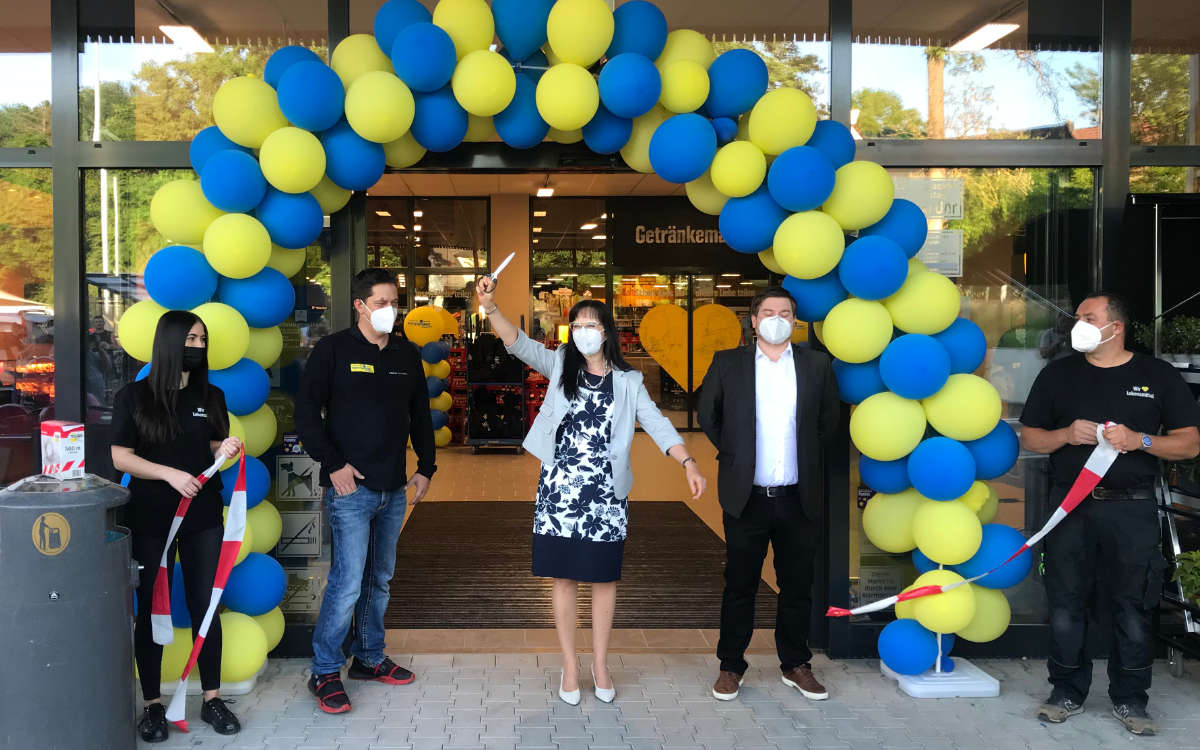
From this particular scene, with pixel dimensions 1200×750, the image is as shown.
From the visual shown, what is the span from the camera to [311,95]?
344 centimetres

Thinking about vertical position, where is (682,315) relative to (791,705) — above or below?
above

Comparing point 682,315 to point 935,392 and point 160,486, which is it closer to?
point 935,392

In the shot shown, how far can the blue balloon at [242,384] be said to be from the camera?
3.57 m

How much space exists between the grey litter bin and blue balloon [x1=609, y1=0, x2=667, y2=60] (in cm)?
243

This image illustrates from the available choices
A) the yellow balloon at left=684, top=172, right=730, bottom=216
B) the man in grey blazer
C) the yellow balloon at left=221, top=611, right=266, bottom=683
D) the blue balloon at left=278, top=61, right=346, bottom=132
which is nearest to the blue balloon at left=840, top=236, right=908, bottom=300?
the man in grey blazer

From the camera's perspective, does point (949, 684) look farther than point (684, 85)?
Yes

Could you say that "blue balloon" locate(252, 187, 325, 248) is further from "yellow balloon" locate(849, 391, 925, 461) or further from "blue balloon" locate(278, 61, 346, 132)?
→ "yellow balloon" locate(849, 391, 925, 461)

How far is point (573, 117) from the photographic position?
3.53 metres

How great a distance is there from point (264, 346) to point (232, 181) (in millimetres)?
670

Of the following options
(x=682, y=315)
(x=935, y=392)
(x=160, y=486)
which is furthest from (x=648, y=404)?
(x=682, y=315)

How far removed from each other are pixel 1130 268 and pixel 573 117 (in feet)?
8.70

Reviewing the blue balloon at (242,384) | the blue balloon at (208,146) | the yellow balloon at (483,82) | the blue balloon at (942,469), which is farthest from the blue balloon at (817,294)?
the blue balloon at (208,146)

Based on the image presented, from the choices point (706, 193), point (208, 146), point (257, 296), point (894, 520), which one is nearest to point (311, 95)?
point (208, 146)

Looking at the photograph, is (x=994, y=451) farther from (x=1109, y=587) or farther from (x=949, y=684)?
(x=949, y=684)
